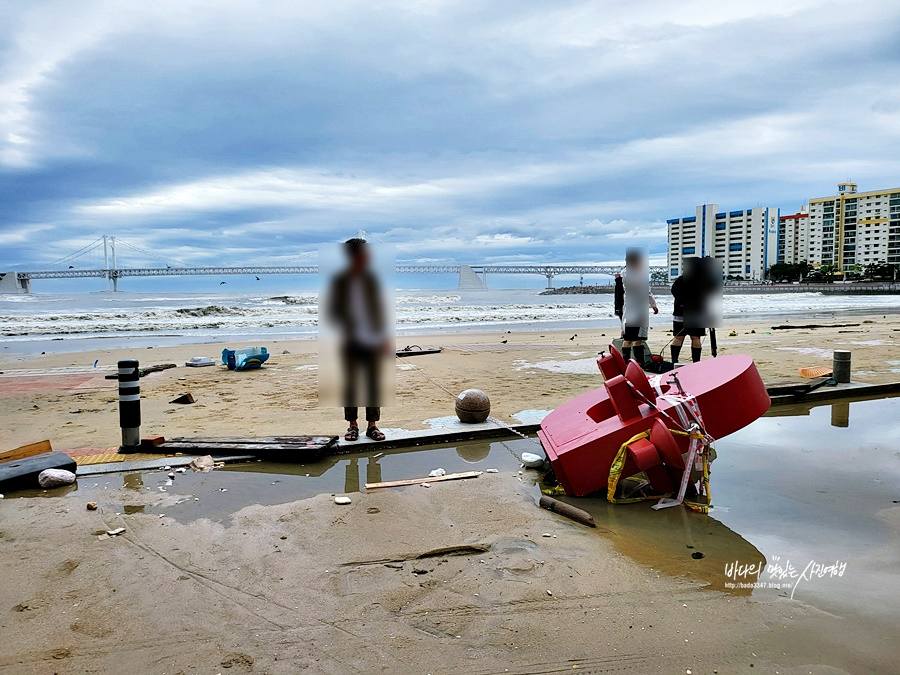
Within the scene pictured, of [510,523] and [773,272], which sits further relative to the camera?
[773,272]

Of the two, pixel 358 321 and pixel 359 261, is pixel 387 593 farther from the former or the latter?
pixel 359 261

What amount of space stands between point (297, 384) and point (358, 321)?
5806 mm

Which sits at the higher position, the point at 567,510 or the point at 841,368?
the point at 841,368

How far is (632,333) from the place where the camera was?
9.64 m

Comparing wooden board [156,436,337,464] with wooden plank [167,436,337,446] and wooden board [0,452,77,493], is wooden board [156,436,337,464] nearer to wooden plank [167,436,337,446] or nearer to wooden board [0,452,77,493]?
wooden plank [167,436,337,446]

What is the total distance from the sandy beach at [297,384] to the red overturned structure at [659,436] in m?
2.94

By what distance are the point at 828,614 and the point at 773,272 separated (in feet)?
410

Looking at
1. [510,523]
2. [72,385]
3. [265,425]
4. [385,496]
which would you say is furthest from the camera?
[72,385]

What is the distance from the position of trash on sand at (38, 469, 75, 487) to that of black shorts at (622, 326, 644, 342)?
7614 millimetres

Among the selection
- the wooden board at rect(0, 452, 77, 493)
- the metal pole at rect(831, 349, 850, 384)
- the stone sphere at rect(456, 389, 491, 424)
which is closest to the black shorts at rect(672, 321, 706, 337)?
the metal pole at rect(831, 349, 850, 384)

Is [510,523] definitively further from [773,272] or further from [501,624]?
[773,272]

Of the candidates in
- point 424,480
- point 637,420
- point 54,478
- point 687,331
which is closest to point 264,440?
point 54,478

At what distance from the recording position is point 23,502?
16.2 feet

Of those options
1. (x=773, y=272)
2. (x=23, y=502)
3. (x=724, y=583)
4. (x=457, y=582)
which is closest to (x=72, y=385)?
(x=23, y=502)
